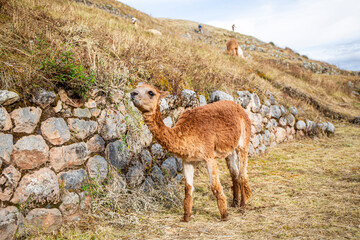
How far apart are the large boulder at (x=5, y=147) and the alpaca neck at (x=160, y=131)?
1.60 metres

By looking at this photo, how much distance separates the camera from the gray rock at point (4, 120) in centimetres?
280

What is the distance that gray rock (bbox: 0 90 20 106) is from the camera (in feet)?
9.29

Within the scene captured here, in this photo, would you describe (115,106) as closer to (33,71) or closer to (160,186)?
(33,71)

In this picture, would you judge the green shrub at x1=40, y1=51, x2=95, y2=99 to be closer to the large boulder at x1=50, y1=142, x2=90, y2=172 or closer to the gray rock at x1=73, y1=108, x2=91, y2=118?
the gray rock at x1=73, y1=108, x2=91, y2=118

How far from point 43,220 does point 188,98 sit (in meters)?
3.59

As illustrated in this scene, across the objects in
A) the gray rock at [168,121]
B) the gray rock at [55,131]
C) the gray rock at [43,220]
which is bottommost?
the gray rock at [43,220]

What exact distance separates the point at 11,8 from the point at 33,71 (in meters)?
2.42

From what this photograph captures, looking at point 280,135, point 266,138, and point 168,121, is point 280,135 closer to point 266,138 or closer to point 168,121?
point 266,138

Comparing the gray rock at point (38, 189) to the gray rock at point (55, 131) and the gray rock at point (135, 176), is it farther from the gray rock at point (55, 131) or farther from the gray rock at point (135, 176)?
the gray rock at point (135, 176)

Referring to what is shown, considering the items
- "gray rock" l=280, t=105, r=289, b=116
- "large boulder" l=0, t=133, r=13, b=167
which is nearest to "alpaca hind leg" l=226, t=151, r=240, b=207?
"large boulder" l=0, t=133, r=13, b=167

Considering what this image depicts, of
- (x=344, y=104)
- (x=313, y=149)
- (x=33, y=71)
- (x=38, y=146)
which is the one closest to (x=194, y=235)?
(x=38, y=146)

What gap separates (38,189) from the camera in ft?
9.69

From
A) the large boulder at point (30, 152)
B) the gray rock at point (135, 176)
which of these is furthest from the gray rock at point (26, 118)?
the gray rock at point (135, 176)

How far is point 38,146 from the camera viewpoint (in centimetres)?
306
